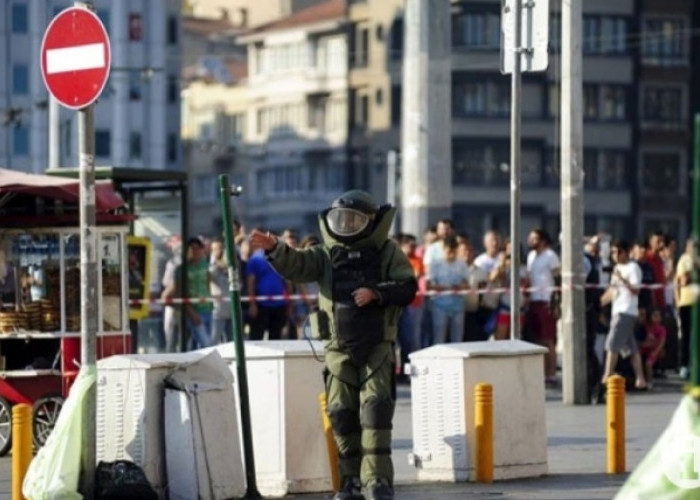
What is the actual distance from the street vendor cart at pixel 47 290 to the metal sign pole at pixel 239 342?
454cm

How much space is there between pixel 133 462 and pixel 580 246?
9873mm

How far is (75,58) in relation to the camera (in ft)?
49.3

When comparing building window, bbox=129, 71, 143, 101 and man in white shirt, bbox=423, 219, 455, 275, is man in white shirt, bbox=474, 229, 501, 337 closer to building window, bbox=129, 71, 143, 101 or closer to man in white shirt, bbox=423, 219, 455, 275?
man in white shirt, bbox=423, 219, 455, 275

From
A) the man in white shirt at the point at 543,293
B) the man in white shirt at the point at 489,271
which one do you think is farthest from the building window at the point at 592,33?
the man in white shirt at the point at 543,293

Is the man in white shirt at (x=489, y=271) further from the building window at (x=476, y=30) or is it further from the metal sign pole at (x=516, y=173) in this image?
the building window at (x=476, y=30)

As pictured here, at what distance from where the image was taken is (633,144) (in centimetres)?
11888

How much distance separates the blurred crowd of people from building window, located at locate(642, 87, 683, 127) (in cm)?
8772

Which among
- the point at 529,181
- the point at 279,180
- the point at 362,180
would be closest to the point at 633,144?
the point at 529,181

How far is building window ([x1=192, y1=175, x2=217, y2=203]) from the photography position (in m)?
147

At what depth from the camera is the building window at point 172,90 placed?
396 feet

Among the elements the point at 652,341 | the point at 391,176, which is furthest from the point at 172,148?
the point at 652,341

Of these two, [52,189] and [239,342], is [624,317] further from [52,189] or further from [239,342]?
[239,342]

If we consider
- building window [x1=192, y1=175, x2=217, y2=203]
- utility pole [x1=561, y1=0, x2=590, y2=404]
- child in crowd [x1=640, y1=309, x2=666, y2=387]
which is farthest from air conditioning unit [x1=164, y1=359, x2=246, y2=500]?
building window [x1=192, y1=175, x2=217, y2=203]

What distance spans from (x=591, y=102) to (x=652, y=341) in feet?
296
